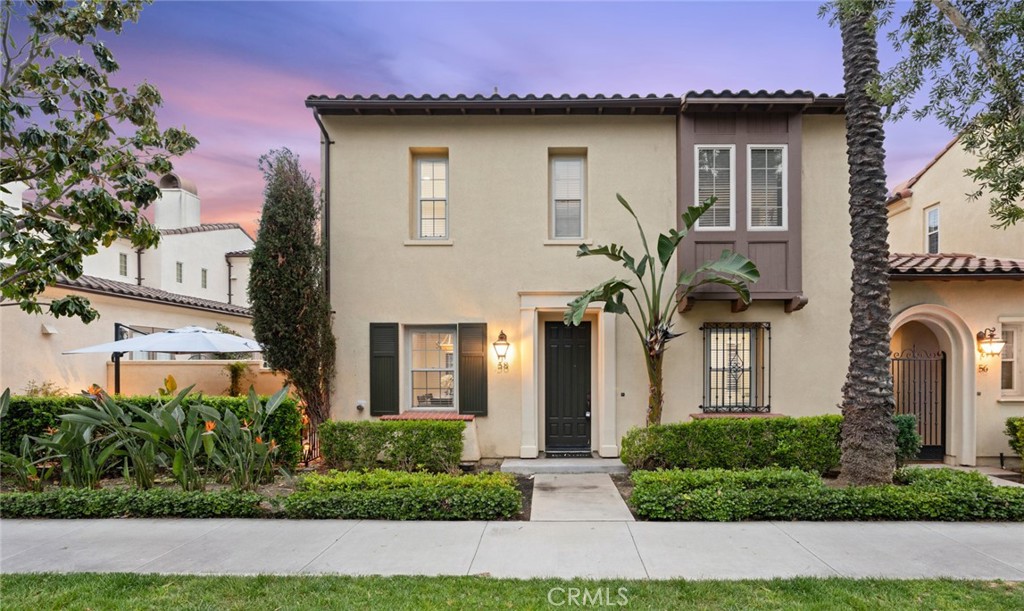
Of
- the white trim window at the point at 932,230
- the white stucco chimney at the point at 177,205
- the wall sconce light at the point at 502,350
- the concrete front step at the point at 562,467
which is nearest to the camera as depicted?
the concrete front step at the point at 562,467

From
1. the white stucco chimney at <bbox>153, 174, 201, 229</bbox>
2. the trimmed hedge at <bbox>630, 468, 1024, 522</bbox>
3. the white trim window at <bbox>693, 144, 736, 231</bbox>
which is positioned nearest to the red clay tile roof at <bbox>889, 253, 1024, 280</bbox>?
the white trim window at <bbox>693, 144, 736, 231</bbox>

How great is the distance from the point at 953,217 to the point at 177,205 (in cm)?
2815

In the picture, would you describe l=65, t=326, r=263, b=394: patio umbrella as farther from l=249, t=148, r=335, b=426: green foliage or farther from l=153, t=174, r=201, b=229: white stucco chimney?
l=153, t=174, r=201, b=229: white stucco chimney

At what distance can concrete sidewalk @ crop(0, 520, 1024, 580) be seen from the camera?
4867mm

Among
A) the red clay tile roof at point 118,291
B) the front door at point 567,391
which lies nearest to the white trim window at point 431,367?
the front door at point 567,391

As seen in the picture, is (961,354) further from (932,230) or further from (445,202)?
(445,202)

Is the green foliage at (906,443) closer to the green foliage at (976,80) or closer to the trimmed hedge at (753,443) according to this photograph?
the trimmed hedge at (753,443)

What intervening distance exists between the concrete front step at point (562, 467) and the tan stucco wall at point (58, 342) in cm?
867

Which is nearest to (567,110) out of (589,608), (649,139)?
(649,139)

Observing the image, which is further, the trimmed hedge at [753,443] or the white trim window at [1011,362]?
the white trim window at [1011,362]

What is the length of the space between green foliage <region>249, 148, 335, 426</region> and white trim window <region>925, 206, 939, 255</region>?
15876mm

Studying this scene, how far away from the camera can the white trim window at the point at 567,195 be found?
981cm

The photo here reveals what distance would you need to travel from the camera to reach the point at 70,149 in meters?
5.60

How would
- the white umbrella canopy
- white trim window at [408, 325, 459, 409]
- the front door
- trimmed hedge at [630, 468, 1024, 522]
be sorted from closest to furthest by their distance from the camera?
trimmed hedge at [630, 468, 1024, 522] < the white umbrella canopy < the front door < white trim window at [408, 325, 459, 409]
